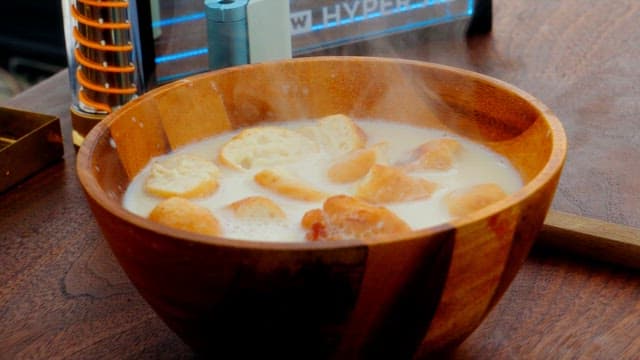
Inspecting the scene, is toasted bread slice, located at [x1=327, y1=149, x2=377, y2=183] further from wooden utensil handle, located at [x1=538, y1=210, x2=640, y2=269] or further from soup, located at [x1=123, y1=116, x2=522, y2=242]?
wooden utensil handle, located at [x1=538, y1=210, x2=640, y2=269]

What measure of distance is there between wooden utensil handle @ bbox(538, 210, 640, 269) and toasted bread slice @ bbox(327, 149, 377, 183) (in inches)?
8.6

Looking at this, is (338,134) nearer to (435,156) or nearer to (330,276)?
(435,156)

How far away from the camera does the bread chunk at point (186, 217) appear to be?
0.71 meters

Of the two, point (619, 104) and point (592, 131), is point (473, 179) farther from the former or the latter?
point (619, 104)

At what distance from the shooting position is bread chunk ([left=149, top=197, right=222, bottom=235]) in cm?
71

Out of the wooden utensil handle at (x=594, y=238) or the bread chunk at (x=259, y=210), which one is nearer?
the bread chunk at (x=259, y=210)

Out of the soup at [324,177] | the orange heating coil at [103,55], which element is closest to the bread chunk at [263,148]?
the soup at [324,177]

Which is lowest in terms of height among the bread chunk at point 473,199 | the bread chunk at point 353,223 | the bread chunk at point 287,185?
the bread chunk at point 287,185

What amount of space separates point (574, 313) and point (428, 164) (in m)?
0.20

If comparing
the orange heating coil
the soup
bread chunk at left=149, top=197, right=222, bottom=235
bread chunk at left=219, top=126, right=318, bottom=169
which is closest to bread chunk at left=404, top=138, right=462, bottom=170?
the soup

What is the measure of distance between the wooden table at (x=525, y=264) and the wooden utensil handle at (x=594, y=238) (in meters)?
0.01

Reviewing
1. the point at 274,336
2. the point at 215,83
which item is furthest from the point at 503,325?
the point at 215,83

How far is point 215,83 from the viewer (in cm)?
94

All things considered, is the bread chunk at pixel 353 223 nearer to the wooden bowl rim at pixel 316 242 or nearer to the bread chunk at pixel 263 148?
the wooden bowl rim at pixel 316 242
